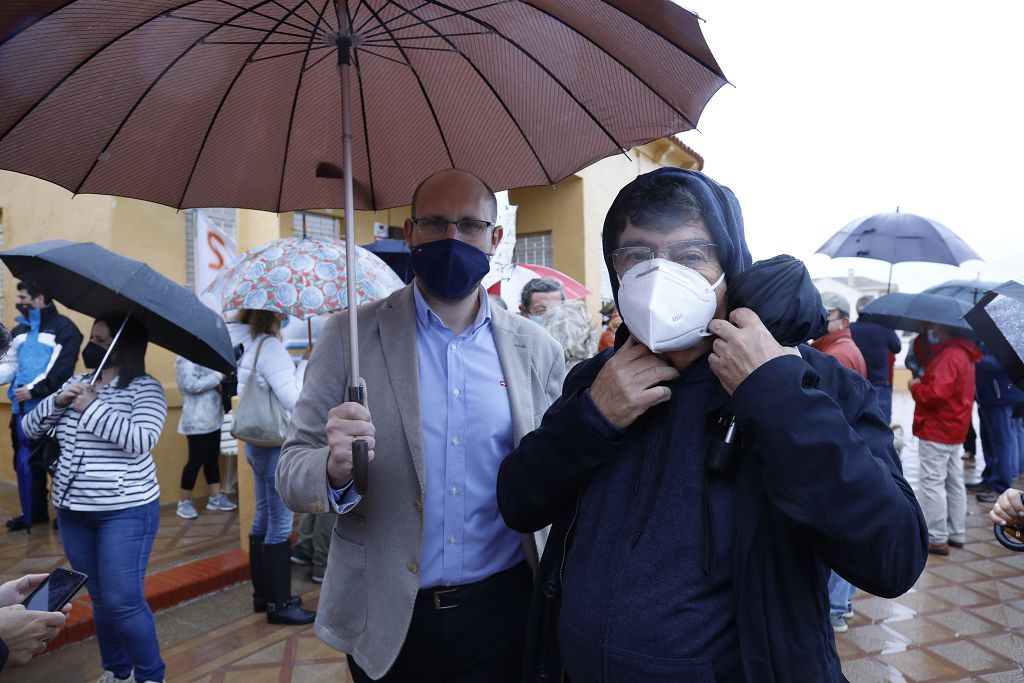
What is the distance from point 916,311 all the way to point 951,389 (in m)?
0.72

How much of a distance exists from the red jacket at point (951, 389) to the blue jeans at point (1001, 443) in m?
2.11

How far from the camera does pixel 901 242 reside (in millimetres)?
7344

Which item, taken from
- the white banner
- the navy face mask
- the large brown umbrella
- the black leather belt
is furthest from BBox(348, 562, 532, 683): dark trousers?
the white banner

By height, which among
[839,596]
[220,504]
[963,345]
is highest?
[963,345]

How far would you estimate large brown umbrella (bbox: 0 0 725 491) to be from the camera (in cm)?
161

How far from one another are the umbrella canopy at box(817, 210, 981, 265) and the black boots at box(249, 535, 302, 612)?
6480mm

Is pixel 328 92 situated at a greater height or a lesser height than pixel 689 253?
greater

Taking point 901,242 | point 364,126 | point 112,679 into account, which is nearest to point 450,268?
point 364,126

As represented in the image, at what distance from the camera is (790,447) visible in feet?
3.56

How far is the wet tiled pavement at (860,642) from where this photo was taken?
3594 mm

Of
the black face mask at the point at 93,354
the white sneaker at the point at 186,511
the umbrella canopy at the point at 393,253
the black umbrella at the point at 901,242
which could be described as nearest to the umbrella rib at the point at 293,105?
the black face mask at the point at 93,354

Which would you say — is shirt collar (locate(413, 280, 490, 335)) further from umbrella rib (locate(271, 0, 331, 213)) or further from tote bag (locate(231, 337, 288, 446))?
tote bag (locate(231, 337, 288, 446))

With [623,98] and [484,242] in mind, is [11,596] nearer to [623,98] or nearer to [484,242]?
[484,242]

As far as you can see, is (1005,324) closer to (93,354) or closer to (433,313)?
(433,313)
